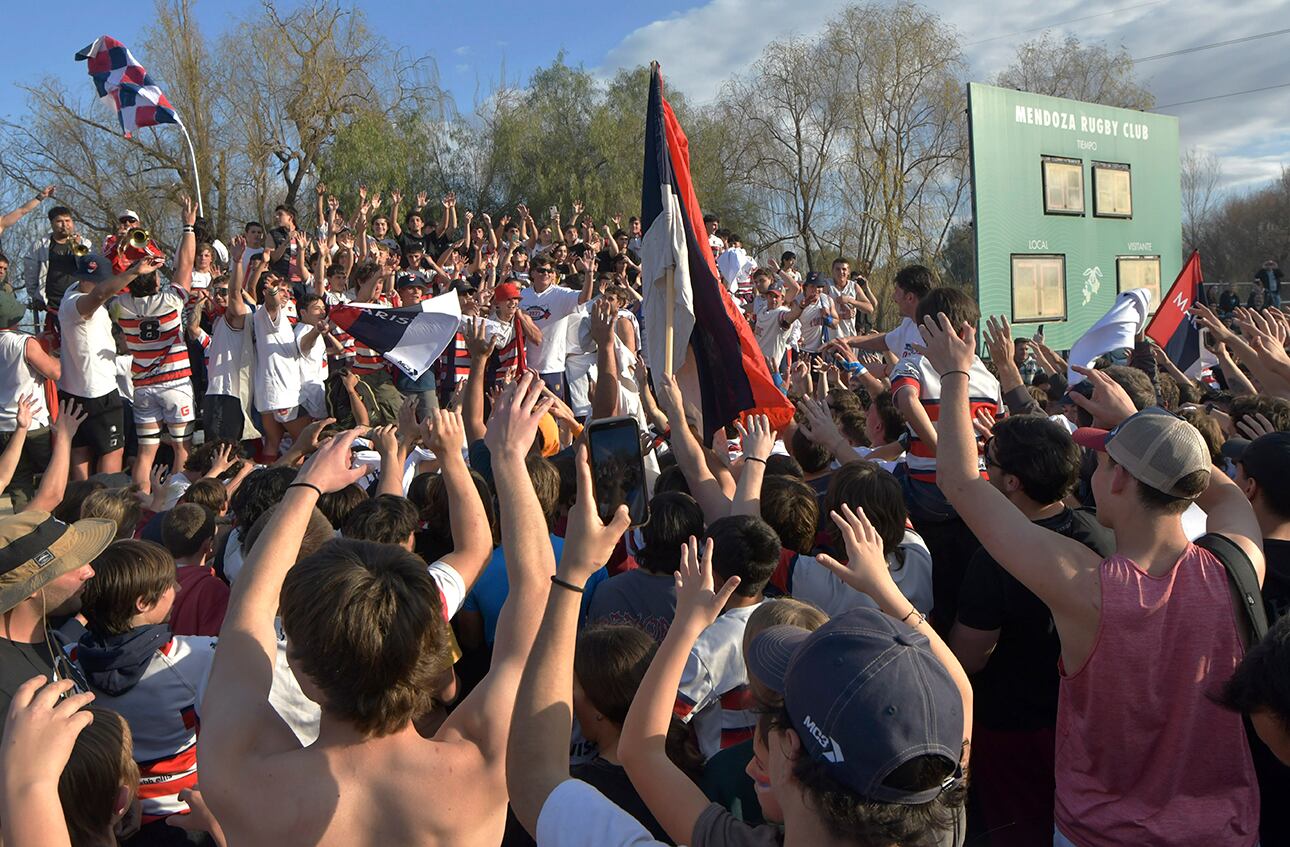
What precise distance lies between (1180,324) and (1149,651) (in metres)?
7.98

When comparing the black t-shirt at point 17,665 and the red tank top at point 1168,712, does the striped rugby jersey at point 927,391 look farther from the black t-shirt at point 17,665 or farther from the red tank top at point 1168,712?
the black t-shirt at point 17,665

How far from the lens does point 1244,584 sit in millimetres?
2564

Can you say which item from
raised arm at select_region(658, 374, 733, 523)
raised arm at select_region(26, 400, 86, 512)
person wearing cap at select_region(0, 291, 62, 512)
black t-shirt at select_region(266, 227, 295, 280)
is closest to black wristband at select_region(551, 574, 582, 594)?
raised arm at select_region(658, 374, 733, 523)

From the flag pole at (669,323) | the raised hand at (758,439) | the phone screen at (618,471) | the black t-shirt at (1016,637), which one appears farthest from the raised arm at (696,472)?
the phone screen at (618,471)

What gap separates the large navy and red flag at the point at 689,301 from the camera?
5.11 metres

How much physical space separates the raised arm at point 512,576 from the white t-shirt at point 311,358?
25.2 feet

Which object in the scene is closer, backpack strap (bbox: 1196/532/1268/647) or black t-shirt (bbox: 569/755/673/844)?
black t-shirt (bbox: 569/755/673/844)

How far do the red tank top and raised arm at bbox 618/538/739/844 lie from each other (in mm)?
1003

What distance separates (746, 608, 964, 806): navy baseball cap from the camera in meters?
1.50

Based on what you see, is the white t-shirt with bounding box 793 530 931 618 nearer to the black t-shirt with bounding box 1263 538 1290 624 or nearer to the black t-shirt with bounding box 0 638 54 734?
the black t-shirt with bounding box 1263 538 1290 624

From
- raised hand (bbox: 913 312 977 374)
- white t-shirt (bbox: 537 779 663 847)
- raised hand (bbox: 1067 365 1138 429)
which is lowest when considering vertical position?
white t-shirt (bbox: 537 779 663 847)

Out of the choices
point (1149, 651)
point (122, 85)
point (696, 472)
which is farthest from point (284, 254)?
point (1149, 651)

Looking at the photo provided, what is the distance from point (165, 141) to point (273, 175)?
296 cm

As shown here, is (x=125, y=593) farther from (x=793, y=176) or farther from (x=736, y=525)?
(x=793, y=176)
